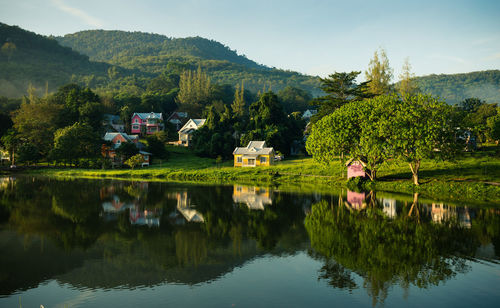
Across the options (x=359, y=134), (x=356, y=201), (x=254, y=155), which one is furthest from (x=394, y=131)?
(x=254, y=155)

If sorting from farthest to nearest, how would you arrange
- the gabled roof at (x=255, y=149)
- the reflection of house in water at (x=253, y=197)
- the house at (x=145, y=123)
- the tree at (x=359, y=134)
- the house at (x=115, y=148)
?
the house at (x=145, y=123)
the house at (x=115, y=148)
the gabled roof at (x=255, y=149)
the tree at (x=359, y=134)
the reflection of house in water at (x=253, y=197)

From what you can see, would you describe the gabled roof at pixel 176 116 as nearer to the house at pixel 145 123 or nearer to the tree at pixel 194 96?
the tree at pixel 194 96

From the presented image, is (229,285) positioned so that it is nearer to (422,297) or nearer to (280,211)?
(422,297)

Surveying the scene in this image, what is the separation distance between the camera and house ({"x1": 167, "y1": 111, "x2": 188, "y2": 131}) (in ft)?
409

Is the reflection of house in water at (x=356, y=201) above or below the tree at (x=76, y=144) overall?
below

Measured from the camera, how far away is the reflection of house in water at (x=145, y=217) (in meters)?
25.5

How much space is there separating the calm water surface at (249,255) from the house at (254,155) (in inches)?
1656

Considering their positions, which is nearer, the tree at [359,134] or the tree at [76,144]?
the tree at [359,134]

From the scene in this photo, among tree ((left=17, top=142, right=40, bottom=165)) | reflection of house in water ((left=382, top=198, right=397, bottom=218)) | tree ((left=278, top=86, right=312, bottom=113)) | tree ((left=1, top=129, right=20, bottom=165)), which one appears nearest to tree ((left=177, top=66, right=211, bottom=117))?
tree ((left=278, top=86, right=312, bottom=113))

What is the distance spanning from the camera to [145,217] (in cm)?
2764

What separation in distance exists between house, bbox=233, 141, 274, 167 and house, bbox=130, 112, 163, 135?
142ft

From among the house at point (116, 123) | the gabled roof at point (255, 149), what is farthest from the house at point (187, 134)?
the gabled roof at point (255, 149)

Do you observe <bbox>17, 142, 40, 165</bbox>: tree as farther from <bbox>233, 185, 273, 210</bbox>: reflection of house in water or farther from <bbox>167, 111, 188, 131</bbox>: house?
<bbox>233, 185, 273, 210</bbox>: reflection of house in water

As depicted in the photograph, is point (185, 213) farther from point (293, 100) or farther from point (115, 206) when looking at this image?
point (293, 100)
